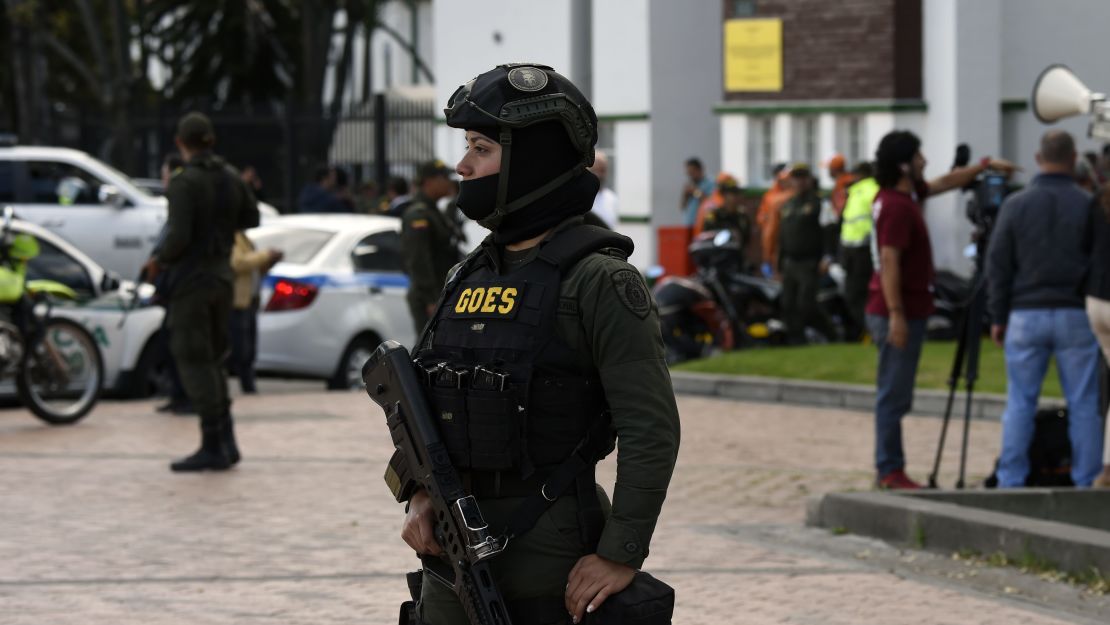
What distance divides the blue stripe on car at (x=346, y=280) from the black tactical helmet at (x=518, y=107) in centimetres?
1168

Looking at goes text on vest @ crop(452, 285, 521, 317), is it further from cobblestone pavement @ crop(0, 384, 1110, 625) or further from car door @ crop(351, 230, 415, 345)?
car door @ crop(351, 230, 415, 345)

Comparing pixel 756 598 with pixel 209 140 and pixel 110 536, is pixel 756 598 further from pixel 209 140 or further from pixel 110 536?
pixel 209 140

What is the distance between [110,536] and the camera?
358 inches

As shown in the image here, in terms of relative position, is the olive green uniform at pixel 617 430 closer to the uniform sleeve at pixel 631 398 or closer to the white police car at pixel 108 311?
the uniform sleeve at pixel 631 398

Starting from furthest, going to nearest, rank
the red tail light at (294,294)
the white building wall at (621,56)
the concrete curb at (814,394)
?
the white building wall at (621,56) < the red tail light at (294,294) < the concrete curb at (814,394)

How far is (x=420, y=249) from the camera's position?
45.2 feet

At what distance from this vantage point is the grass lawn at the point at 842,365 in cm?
1488

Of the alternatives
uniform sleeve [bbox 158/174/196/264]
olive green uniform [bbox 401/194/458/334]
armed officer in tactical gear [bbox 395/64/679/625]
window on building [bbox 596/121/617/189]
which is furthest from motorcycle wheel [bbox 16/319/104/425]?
window on building [bbox 596/121/617/189]

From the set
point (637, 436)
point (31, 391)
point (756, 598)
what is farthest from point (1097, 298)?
point (31, 391)

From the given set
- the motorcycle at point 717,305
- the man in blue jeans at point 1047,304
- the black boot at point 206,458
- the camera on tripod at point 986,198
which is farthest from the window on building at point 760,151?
the man in blue jeans at point 1047,304

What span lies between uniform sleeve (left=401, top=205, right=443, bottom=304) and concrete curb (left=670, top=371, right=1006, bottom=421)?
116 inches

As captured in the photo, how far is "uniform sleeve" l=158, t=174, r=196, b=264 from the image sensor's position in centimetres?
1073

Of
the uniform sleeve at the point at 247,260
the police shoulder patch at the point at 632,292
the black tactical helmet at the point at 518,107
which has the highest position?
the black tactical helmet at the point at 518,107

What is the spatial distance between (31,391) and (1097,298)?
289 inches
